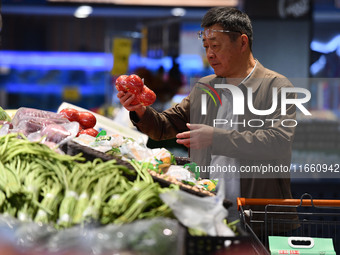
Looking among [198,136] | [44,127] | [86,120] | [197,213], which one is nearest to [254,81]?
[198,136]

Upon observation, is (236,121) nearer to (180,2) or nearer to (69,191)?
(69,191)

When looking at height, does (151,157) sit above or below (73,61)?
below

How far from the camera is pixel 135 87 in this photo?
295 centimetres

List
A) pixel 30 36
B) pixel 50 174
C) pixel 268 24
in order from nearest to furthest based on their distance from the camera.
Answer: pixel 50 174 → pixel 268 24 → pixel 30 36

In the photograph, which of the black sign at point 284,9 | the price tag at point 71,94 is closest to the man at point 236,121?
the black sign at point 284,9

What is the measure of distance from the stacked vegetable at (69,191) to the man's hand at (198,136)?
64cm

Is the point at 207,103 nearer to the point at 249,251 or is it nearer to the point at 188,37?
the point at 249,251

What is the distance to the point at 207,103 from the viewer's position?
9.49ft

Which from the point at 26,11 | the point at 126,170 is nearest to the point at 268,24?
the point at 26,11

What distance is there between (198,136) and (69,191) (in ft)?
3.33

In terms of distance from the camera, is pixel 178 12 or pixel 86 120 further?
pixel 178 12

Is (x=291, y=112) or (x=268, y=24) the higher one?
(x=268, y=24)

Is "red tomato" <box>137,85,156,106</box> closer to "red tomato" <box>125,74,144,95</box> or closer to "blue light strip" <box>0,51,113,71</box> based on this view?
"red tomato" <box>125,74,144,95</box>

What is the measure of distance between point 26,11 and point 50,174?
628 cm
